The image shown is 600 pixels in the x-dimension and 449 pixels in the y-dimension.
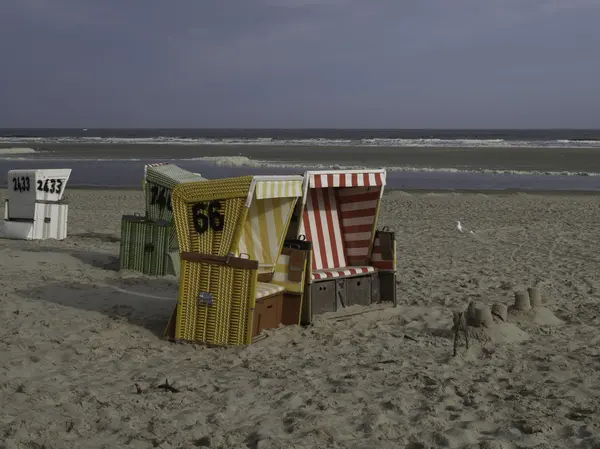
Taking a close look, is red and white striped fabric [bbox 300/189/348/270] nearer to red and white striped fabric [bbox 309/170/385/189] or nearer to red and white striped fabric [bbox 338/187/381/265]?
red and white striped fabric [bbox 338/187/381/265]

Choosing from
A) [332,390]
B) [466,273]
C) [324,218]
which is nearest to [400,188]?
[466,273]

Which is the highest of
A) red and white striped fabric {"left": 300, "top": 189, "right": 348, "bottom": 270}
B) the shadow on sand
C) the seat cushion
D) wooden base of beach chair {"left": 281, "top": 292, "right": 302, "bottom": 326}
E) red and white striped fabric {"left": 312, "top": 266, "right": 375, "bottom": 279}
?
red and white striped fabric {"left": 300, "top": 189, "right": 348, "bottom": 270}

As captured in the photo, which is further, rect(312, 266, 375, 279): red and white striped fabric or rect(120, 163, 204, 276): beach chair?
rect(120, 163, 204, 276): beach chair

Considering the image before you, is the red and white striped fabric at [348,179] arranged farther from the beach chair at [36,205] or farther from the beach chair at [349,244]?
the beach chair at [36,205]

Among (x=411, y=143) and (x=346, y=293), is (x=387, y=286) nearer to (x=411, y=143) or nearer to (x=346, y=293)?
(x=346, y=293)

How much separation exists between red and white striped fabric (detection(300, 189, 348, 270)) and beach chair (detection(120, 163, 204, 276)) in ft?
6.97

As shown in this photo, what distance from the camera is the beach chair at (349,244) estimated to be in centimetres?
784

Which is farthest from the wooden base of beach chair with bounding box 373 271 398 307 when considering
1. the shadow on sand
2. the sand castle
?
the shadow on sand

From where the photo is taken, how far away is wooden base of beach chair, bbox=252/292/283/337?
6953mm

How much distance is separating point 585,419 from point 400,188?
830 inches

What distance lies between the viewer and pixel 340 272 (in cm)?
792

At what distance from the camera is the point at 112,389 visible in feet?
18.3

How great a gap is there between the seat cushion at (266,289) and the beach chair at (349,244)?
0.53 metres

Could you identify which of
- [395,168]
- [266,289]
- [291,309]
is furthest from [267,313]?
[395,168]
